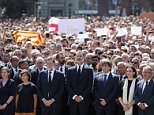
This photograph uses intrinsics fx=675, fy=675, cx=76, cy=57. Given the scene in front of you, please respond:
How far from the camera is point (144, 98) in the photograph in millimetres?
14188

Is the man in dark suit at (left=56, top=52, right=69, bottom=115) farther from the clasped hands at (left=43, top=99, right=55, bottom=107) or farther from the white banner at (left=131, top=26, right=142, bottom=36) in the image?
the white banner at (left=131, top=26, right=142, bottom=36)

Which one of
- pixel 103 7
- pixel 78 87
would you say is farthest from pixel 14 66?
pixel 103 7

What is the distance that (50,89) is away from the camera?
49.1 ft

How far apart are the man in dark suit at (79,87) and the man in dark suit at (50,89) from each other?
223mm

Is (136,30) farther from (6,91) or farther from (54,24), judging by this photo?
(6,91)

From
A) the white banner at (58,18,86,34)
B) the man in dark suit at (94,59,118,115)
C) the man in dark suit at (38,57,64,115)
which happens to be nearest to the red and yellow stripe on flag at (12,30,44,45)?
the white banner at (58,18,86,34)

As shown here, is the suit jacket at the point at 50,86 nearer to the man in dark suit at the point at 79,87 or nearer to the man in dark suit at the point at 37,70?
the man in dark suit at the point at 79,87

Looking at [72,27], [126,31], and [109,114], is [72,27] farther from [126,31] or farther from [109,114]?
[109,114]

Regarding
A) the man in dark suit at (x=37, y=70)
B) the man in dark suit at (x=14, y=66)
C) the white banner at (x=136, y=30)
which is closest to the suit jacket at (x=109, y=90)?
the man in dark suit at (x=37, y=70)

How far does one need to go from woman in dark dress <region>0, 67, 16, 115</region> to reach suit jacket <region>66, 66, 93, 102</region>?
1309 millimetres

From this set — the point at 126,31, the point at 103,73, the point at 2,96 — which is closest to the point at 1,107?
the point at 2,96

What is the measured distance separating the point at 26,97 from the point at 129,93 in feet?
7.27

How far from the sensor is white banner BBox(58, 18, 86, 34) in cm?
2769

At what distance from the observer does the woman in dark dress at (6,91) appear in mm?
14676
